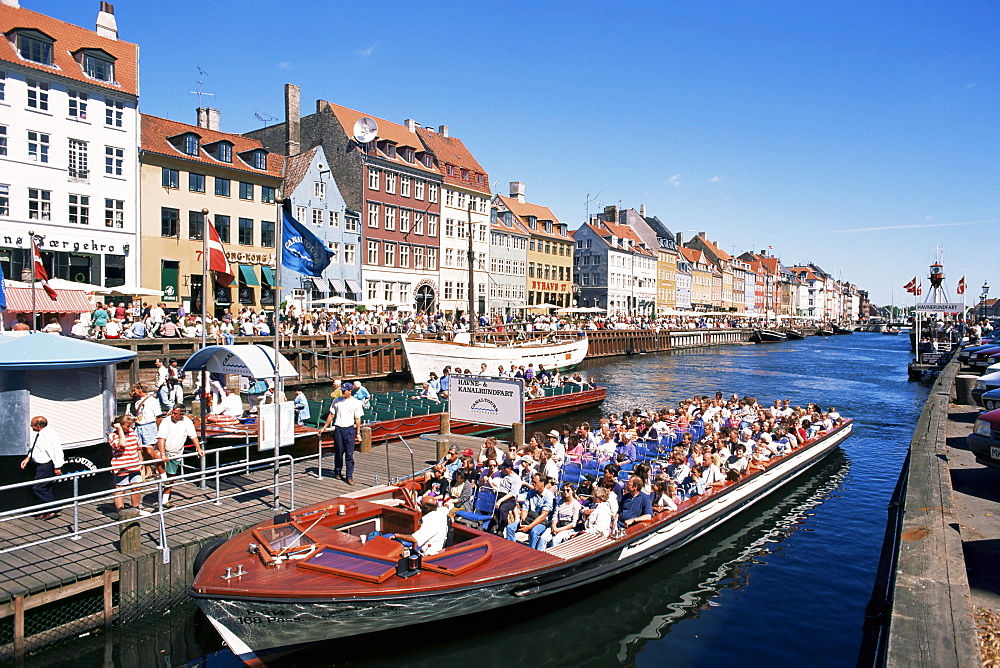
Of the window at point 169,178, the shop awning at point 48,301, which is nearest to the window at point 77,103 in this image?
the window at point 169,178

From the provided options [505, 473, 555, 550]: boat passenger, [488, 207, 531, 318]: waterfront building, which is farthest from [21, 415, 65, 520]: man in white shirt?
[488, 207, 531, 318]: waterfront building

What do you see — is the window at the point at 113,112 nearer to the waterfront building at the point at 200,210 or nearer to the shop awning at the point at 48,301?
the waterfront building at the point at 200,210

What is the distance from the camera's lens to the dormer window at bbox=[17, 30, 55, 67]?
3369 centimetres

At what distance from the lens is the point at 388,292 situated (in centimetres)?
5350

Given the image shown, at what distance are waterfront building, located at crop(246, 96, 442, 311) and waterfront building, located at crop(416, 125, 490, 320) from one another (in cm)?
126

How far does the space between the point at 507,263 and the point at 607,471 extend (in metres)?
58.5

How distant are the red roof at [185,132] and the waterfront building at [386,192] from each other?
698cm

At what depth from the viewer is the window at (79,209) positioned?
116ft

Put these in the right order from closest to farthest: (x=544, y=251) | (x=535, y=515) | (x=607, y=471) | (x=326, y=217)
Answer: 1. (x=535, y=515)
2. (x=607, y=471)
3. (x=326, y=217)
4. (x=544, y=251)

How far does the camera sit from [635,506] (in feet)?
37.9

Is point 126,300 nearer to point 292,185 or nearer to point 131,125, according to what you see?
point 131,125

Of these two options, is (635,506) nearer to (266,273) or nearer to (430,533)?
(430,533)

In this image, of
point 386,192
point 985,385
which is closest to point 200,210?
point 386,192

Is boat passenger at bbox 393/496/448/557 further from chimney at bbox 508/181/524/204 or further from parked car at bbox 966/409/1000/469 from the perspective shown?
chimney at bbox 508/181/524/204
